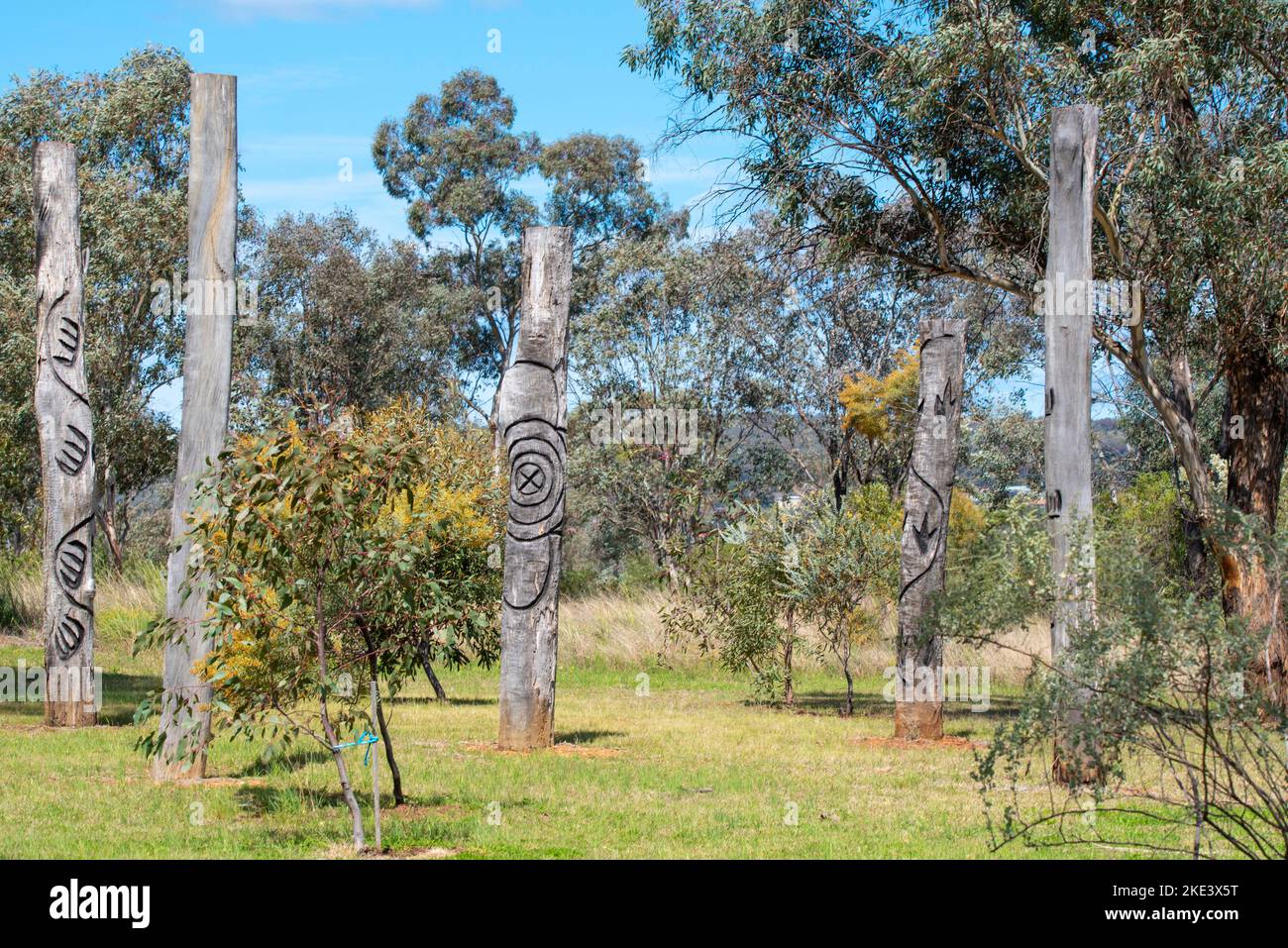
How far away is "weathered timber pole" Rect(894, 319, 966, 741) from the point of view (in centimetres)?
1269

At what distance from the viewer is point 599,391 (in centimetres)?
3098

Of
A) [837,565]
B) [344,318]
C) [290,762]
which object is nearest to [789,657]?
[837,565]

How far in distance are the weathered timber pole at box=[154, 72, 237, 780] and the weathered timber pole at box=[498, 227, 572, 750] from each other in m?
2.65

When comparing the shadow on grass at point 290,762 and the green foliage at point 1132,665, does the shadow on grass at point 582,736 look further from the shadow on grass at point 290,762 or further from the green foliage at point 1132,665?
the green foliage at point 1132,665

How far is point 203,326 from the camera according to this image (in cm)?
953

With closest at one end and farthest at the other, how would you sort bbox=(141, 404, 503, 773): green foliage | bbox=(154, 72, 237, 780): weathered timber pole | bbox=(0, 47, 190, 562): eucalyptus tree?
bbox=(141, 404, 503, 773): green foliage < bbox=(154, 72, 237, 780): weathered timber pole < bbox=(0, 47, 190, 562): eucalyptus tree

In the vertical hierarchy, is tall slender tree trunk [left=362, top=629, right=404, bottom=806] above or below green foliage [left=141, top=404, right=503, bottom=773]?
below

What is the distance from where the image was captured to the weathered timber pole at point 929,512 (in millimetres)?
Result: 12688

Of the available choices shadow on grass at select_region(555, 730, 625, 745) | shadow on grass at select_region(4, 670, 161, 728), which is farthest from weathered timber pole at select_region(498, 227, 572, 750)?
shadow on grass at select_region(4, 670, 161, 728)

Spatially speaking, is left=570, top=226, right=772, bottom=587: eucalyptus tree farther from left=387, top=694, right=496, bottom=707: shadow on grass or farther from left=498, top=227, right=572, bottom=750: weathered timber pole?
left=498, top=227, right=572, bottom=750: weathered timber pole

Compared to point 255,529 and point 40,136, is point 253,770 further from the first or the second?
point 40,136

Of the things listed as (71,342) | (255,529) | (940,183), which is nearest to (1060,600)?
(255,529)

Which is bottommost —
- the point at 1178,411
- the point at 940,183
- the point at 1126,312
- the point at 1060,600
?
the point at 1060,600
